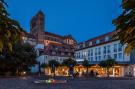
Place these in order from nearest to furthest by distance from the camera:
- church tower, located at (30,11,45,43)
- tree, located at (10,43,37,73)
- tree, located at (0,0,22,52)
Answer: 1. tree, located at (0,0,22,52)
2. tree, located at (10,43,37,73)
3. church tower, located at (30,11,45,43)

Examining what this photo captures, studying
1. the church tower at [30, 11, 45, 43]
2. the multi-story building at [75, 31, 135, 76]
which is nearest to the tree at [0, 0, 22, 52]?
the multi-story building at [75, 31, 135, 76]

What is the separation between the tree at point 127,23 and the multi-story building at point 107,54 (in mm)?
64135

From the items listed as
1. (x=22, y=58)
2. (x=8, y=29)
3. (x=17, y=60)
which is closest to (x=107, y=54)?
(x=22, y=58)

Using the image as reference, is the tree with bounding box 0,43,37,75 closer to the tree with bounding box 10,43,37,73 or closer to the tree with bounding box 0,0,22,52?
the tree with bounding box 10,43,37,73

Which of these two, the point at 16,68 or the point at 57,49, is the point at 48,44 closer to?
the point at 57,49

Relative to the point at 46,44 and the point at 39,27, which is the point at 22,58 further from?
the point at 39,27

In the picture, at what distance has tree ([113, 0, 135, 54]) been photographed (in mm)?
4672

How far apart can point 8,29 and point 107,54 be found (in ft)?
280

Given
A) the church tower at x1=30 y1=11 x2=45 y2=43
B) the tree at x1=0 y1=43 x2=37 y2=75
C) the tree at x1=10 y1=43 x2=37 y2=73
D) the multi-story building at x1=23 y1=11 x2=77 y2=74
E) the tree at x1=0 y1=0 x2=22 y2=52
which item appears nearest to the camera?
the tree at x1=0 y1=0 x2=22 y2=52

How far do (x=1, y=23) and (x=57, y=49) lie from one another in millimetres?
116186

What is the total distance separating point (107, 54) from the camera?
8888 centimetres

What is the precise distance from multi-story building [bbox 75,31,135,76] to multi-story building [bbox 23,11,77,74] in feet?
33.5

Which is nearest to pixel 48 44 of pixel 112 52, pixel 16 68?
pixel 112 52

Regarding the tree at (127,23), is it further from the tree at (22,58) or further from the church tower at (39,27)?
the church tower at (39,27)
